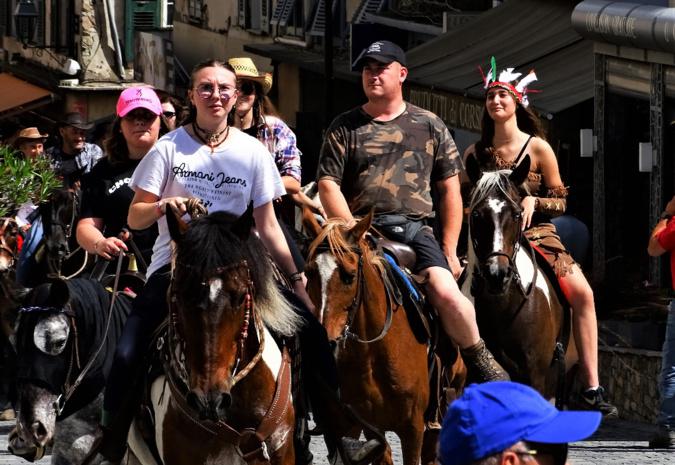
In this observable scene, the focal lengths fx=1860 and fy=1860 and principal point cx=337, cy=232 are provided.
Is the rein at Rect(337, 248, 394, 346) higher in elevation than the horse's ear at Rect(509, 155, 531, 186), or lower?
lower

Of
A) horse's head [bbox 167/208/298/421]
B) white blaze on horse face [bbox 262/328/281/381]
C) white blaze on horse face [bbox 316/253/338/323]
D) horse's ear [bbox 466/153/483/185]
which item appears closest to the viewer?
horse's head [bbox 167/208/298/421]

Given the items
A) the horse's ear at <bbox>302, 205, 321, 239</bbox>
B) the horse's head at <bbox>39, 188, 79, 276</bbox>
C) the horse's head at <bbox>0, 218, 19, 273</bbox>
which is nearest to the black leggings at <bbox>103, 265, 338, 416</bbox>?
the horse's ear at <bbox>302, 205, 321, 239</bbox>

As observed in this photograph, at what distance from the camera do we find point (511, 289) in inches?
438

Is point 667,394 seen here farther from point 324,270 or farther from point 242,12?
point 242,12

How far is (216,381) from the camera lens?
23.9 feet

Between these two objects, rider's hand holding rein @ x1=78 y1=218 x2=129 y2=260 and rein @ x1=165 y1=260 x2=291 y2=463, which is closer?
rein @ x1=165 y1=260 x2=291 y2=463

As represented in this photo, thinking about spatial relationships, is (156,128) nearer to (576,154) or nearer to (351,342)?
(351,342)

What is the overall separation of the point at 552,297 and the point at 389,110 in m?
1.95

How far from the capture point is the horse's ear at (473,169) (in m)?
11.3

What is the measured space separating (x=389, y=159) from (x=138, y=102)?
142 cm

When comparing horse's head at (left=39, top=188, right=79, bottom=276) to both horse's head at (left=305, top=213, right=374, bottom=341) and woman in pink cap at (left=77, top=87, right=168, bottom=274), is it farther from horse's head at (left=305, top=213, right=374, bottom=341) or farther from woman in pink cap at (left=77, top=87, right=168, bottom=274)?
horse's head at (left=305, top=213, right=374, bottom=341)

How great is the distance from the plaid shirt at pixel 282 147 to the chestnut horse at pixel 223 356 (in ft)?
9.77

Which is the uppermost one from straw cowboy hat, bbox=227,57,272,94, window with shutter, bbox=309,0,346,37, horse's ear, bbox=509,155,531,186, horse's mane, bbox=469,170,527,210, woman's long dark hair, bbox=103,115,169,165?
window with shutter, bbox=309,0,346,37

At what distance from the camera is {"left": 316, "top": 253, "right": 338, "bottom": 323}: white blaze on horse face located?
9.26m
